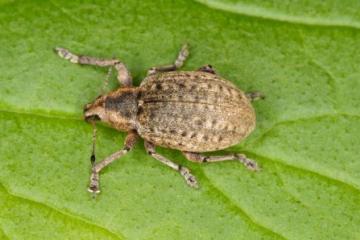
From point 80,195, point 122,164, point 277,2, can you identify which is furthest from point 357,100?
point 80,195

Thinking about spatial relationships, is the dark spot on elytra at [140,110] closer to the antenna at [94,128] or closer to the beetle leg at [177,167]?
the beetle leg at [177,167]

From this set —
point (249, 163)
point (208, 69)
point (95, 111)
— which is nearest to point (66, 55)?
point (95, 111)

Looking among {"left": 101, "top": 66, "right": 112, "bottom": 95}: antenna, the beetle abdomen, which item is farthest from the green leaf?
the beetle abdomen

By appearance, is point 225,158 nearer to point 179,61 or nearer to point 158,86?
point 158,86

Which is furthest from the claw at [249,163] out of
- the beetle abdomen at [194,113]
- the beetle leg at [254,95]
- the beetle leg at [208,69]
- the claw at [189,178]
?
the beetle leg at [208,69]

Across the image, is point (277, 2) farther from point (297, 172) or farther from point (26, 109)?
point (26, 109)

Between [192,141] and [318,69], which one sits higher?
[318,69]

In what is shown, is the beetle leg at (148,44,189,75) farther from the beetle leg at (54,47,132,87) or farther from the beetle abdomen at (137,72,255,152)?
the beetle leg at (54,47,132,87)
